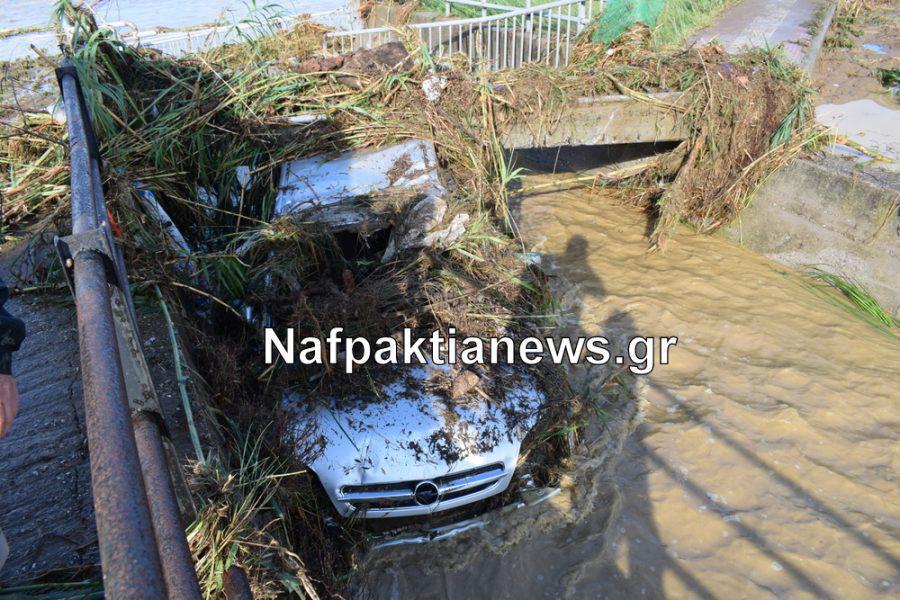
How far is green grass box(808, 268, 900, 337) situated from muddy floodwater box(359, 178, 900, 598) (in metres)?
0.19

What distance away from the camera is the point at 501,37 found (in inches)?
385

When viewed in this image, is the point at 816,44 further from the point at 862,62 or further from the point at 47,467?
the point at 47,467

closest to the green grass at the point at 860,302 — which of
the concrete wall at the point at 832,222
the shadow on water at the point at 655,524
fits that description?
the concrete wall at the point at 832,222

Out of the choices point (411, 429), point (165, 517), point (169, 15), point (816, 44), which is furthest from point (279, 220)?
point (816, 44)

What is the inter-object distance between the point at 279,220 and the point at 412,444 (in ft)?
5.46

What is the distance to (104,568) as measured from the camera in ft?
2.50

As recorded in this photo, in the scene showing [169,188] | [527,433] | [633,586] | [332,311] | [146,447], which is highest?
[146,447]

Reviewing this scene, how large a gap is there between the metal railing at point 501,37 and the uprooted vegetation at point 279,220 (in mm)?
726

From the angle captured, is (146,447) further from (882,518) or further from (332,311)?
(882,518)

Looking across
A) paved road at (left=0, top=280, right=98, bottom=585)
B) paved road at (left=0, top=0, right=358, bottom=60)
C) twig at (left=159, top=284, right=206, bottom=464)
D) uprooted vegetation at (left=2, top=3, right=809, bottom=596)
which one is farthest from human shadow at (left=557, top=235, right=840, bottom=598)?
paved road at (left=0, top=0, right=358, bottom=60)

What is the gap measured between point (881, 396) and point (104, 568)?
19.5 feet

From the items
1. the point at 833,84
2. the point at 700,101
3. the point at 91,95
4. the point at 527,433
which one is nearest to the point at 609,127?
the point at 700,101

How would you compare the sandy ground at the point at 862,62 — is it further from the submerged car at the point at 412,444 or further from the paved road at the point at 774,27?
the submerged car at the point at 412,444

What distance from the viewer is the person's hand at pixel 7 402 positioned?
5.57ft
